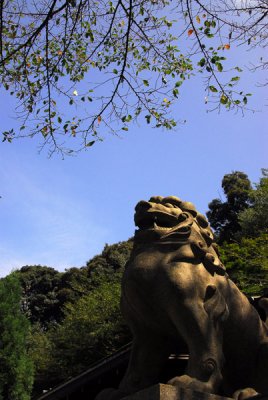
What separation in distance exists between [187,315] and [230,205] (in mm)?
28693

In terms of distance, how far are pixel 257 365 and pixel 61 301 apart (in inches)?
1295

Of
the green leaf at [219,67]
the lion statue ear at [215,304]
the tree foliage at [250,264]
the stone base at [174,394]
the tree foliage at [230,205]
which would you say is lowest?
the stone base at [174,394]

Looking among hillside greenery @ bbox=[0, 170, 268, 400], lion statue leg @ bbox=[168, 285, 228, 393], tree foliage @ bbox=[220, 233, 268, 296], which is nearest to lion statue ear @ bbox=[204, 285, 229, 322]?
lion statue leg @ bbox=[168, 285, 228, 393]

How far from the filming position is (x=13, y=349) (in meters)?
13.4

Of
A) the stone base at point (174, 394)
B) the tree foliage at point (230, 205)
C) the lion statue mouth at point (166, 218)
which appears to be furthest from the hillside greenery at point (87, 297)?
the stone base at point (174, 394)

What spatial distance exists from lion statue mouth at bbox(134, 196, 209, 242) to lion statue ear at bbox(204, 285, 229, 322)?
46 cm

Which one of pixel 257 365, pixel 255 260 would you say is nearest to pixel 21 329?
pixel 255 260

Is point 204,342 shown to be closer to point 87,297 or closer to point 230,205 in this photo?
point 87,297

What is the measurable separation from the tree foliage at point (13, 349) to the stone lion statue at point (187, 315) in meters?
10.2

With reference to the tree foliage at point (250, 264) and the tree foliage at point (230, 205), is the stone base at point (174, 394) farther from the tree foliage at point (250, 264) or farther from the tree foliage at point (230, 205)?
the tree foliage at point (230, 205)

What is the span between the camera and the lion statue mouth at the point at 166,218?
3699mm

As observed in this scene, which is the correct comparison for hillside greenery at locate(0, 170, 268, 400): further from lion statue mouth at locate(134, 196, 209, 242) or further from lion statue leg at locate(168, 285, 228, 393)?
lion statue leg at locate(168, 285, 228, 393)

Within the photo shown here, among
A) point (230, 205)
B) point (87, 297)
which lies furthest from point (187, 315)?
point (230, 205)

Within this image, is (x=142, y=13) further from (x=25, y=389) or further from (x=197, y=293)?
(x=25, y=389)
